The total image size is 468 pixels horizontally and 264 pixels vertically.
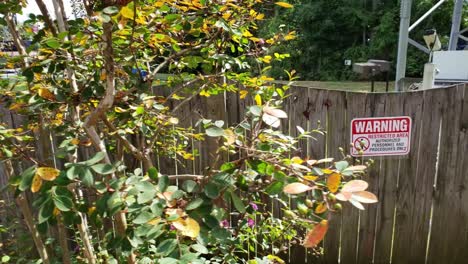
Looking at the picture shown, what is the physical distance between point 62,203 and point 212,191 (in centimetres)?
29

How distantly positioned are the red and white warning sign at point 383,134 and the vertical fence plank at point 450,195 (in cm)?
21

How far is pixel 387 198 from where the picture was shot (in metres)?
2.23

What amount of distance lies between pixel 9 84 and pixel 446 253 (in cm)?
247

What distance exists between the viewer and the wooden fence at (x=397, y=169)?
2.08 m

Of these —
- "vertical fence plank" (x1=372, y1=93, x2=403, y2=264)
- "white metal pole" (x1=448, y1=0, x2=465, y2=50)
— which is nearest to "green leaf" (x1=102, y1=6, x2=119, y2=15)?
"vertical fence plank" (x1=372, y1=93, x2=403, y2=264)

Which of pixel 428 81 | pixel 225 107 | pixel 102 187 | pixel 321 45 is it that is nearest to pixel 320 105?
pixel 225 107

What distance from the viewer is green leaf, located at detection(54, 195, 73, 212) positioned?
0.72 m

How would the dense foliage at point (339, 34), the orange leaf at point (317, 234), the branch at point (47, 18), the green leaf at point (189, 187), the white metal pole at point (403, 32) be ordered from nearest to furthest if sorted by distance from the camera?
the orange leaf at point (317, 234)
the green leaf at point (189, 187)
the branch at point (47, 18)
the white metal pole at point (403, 32)
the dense foliage at point (339, 34)

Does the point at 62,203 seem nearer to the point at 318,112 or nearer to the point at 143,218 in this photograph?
the point at 143,218

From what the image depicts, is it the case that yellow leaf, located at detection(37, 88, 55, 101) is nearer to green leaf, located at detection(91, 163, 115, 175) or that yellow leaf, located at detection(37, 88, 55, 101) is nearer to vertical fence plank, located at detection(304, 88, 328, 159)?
green leaf, located at detection(91, 163, 115, 175)

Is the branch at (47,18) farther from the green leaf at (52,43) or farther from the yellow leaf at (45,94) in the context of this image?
the green leaf at (52,43)

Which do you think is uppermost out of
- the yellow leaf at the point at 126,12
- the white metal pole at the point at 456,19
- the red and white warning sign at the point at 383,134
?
the white metal pole at the point at 456,19

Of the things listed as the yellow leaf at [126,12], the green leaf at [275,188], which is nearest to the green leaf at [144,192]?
the green leaf at [275,188]

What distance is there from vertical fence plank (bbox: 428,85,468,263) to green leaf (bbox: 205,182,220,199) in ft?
5.78
